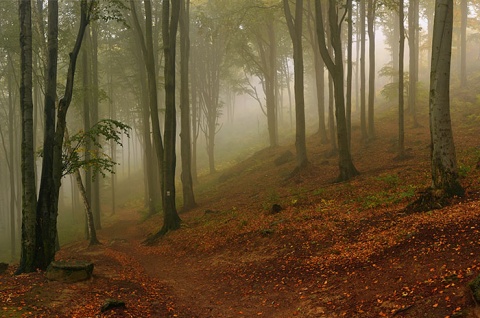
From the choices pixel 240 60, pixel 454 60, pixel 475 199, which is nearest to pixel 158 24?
pixel 240 60

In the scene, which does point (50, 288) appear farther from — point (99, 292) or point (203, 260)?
point (203, 260)

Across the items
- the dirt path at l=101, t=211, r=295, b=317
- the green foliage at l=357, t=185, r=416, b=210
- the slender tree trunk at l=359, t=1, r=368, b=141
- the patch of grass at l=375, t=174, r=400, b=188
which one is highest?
the slender tree trunk at l=359, t=1, r=368, b=141

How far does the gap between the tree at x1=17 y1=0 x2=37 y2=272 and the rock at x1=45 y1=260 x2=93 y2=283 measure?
5.84 ft

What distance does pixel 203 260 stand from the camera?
11.2m

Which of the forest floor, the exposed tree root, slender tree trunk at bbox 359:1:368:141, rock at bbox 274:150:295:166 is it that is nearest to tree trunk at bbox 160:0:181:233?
the forest floor

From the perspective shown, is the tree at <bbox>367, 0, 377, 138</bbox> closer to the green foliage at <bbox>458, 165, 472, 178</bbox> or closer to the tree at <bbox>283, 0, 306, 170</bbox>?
the tree at <bbox>283, 0, 306, 170</bbox>

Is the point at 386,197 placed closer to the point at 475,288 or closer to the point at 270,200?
the point at 270,200

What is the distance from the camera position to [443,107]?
8.23m

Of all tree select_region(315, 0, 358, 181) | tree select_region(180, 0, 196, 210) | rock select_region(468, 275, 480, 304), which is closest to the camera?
rock select_region(468, 275, 480, 304)

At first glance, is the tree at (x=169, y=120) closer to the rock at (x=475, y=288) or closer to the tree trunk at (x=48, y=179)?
the tree trunk at (x=48, y=179)

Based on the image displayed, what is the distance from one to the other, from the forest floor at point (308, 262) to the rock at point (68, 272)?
0.19m

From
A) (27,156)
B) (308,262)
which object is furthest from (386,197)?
(27,156)

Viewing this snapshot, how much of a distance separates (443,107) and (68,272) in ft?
31.5

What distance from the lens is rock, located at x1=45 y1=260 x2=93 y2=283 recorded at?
805 cm
